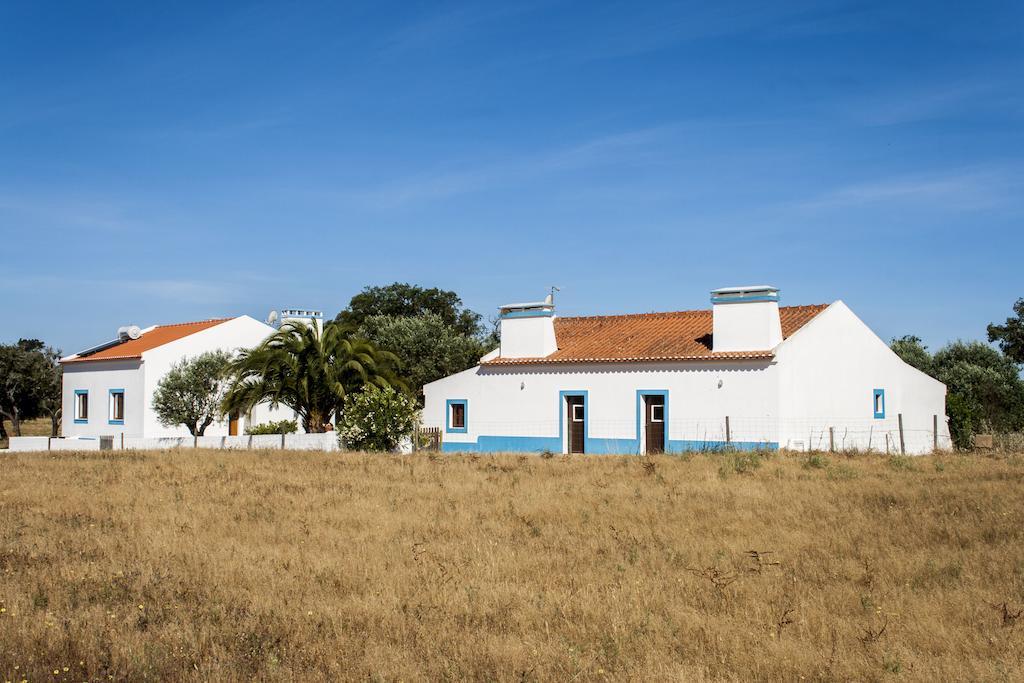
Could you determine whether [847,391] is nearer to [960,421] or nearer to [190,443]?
[960,421]

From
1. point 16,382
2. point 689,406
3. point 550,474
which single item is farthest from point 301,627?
point 16,382

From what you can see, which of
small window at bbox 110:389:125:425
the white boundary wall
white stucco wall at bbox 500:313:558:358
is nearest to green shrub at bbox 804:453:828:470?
white stucco wall at bbox 500:313:558:358

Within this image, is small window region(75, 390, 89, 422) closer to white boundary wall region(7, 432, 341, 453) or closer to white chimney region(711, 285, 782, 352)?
white boundary wall region(7, 432, 341, 453)

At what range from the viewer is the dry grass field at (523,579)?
24.8 ft

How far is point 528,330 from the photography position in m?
34.1

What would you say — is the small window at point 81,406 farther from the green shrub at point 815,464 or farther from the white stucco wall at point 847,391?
the green shrub at point 815,464

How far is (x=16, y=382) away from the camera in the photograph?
4741 cm

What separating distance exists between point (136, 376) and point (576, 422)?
18523mm

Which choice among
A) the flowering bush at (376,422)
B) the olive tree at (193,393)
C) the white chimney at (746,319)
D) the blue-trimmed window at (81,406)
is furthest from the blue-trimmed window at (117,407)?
the white chimney at (746,319)

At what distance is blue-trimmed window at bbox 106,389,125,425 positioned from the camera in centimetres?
3941

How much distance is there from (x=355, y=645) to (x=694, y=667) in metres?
2.81

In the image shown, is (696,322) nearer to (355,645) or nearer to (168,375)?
(168,375)

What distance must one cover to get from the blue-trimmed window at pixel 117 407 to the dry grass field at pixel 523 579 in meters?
22.1

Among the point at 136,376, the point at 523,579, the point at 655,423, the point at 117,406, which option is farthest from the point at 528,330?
the point at 523,579
